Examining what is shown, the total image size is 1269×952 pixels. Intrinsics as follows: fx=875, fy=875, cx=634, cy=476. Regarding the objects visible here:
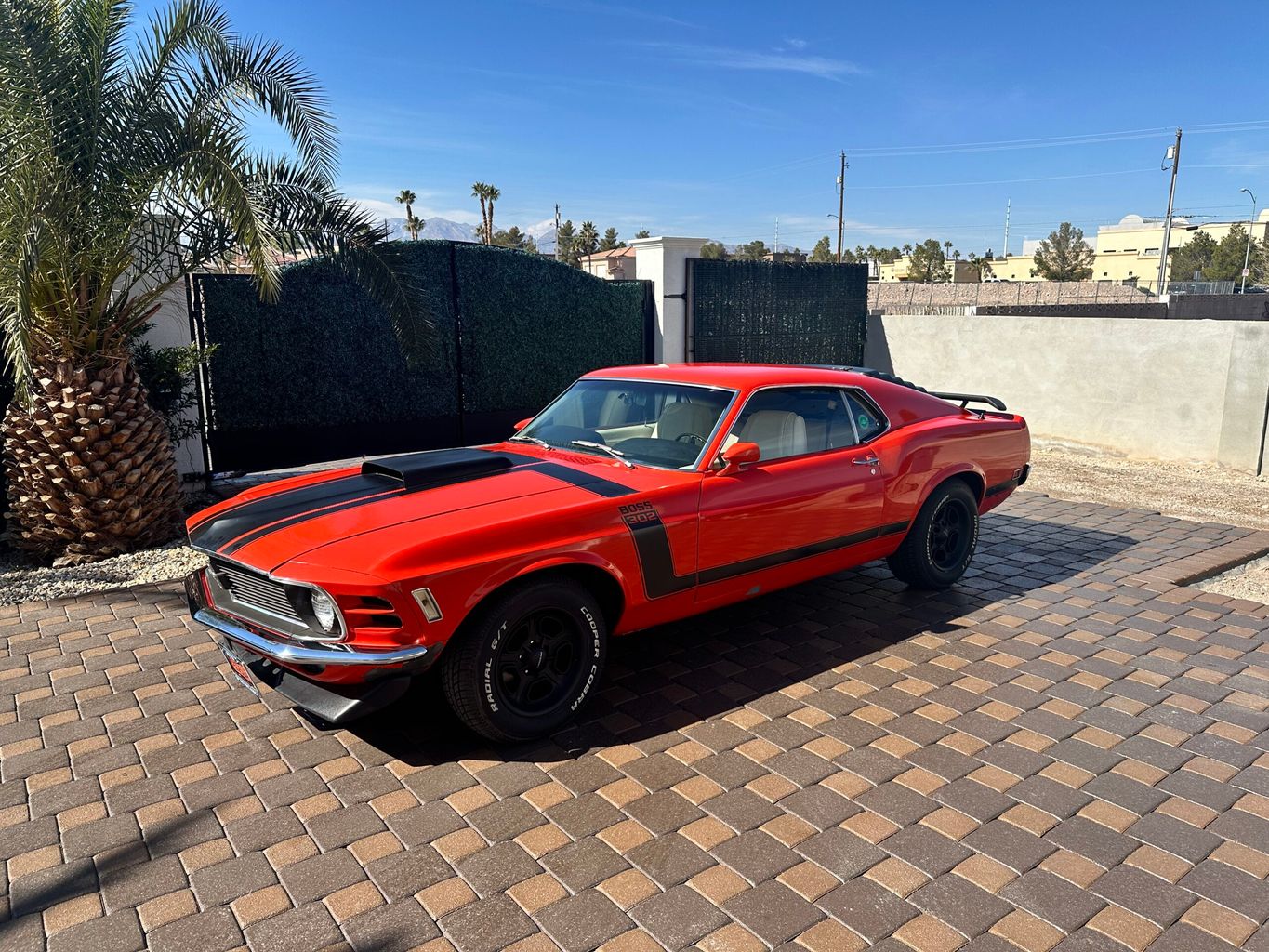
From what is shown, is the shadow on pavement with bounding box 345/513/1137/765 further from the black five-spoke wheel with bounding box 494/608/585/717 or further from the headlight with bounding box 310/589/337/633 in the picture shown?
the headlight with bounding box 310/589/337/633

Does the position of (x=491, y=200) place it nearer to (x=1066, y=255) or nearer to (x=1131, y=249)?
(x=1066, y=255)

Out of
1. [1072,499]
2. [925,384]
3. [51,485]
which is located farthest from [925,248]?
[51,485]

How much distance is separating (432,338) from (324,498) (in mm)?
5432

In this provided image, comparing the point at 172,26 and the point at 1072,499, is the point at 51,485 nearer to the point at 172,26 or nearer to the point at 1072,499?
the point at 172,26

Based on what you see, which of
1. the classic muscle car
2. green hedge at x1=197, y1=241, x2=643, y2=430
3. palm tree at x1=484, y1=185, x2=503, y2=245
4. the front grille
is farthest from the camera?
palm tree at x1=484, y1=185, x2=503, y2=245

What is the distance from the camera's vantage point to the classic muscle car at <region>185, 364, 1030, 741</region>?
3.37 m

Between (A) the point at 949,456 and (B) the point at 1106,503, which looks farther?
(B) the point at 1106,503

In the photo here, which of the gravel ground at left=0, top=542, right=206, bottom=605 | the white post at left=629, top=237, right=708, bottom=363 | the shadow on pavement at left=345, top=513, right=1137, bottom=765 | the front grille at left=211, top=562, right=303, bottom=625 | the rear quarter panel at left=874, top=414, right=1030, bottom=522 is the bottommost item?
the shadow on pavement at left=345, top=513, right=1137, bottom=765

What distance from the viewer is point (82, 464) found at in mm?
6320

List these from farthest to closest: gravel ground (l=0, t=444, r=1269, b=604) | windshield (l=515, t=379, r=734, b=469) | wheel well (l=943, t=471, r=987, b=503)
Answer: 1. gravel ground (l=0, t=444, r=1269, b=604)
2. wheel well (l=943, t=471, r=987, b=503)
3. windshield (l=515, t=379, r=734, b=469)

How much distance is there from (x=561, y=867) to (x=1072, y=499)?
7.49 meters

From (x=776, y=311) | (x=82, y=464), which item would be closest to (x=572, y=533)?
(x=82, y=464)

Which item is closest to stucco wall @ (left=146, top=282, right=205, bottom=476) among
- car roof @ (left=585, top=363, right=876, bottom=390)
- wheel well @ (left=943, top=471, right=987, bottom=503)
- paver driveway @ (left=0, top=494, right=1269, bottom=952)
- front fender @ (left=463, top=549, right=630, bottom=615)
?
paver driveway @ (left=0, top=494, right=1269, bottom=952)

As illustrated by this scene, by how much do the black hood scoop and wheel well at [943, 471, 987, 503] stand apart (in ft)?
9.88
